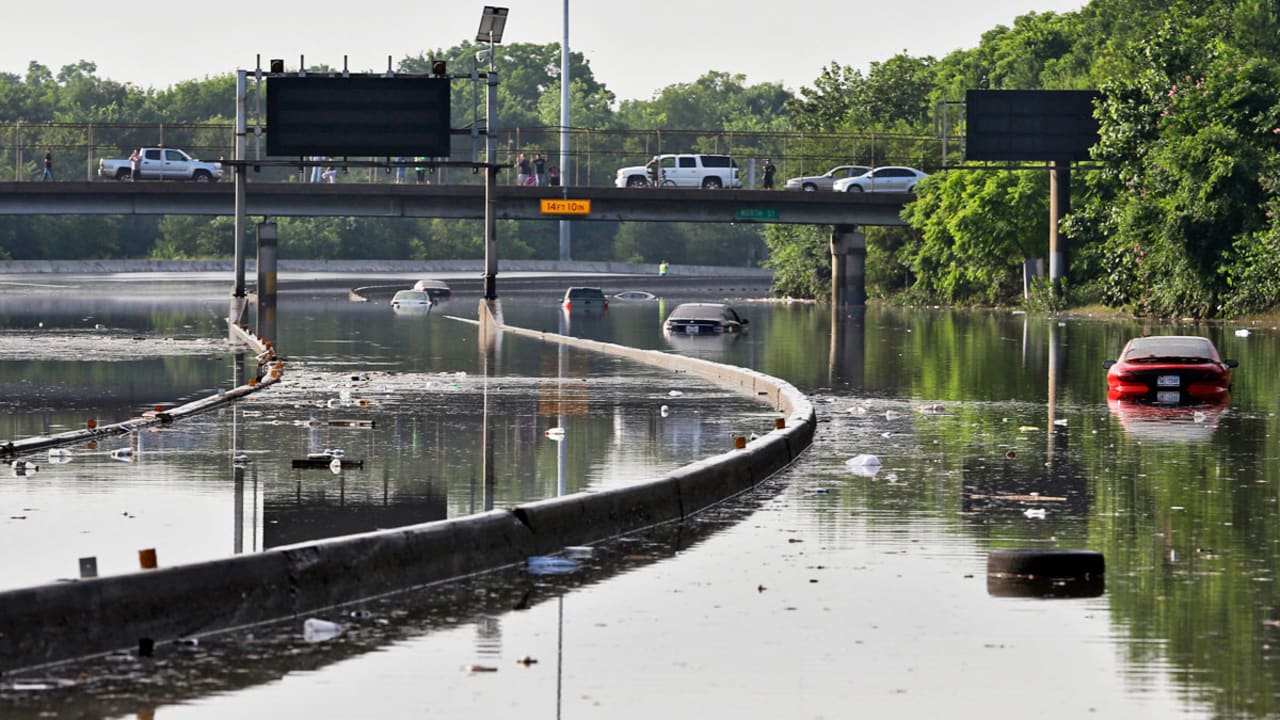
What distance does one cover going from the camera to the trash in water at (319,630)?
10945 mm

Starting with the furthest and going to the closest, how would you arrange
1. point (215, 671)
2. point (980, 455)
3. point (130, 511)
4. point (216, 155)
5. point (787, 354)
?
1. point (216, 155)
2. point (787, 354)
3. point (980, 455)
4. point (130, 511)
5. point (215, 671)

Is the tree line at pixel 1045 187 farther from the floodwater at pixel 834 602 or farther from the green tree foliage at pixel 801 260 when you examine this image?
the floodwater at pixel 834 602

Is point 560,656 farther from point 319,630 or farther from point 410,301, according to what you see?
point 410,301

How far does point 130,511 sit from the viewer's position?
1625 centimetres

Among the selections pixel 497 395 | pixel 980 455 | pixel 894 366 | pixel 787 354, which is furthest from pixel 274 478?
pixel 787 354

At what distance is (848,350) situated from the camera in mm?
48781

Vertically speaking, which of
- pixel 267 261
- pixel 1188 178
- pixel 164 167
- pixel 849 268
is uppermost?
pixel 164 167

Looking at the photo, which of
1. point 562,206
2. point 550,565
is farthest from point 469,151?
point 550,565

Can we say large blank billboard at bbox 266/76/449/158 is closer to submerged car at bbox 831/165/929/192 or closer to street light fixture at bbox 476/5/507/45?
street light fixture at bbox 476/5/507/45

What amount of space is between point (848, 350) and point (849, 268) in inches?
2036

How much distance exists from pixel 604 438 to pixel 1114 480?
5962mm

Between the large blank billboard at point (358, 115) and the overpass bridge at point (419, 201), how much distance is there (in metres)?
25.1

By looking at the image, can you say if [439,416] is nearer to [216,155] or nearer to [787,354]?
[787,354]

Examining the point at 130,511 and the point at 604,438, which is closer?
the point at 130,511
